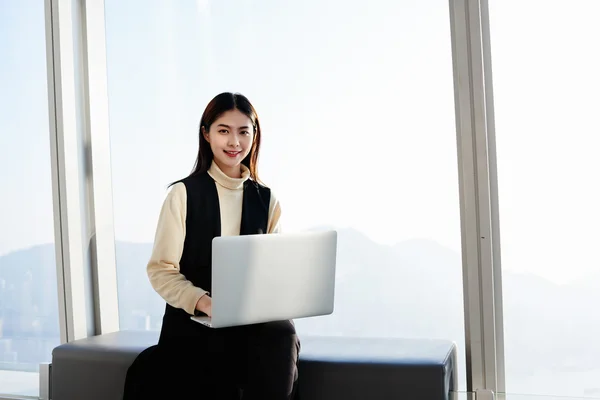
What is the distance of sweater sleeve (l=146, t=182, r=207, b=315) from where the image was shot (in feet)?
6.91

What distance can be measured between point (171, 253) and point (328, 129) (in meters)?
0.82

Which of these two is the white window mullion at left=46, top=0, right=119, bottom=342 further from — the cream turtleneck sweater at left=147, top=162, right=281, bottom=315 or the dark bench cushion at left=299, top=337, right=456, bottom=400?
the dark bench cushion at left=299, top=337, right=456, bottom=400

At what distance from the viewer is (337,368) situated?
2184 millimetres

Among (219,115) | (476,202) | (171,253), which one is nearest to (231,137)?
(219,115)

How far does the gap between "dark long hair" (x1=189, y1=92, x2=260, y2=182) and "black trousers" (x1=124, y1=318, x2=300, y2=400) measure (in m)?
0.50

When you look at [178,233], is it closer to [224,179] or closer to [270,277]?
[224,179]

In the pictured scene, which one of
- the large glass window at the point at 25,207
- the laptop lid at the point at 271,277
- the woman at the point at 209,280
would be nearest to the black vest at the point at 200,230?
the woman at the point at 209,280

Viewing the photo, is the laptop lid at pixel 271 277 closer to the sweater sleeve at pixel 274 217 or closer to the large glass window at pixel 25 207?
the sweater sleeve at pixel 274 217

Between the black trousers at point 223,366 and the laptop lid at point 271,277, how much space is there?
0.13 metres

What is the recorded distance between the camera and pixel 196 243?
2211mm

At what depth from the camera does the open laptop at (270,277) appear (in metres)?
1.86

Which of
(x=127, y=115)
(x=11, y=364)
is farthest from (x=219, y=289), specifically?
(x=11, y=364)

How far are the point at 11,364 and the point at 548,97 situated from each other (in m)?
2.34

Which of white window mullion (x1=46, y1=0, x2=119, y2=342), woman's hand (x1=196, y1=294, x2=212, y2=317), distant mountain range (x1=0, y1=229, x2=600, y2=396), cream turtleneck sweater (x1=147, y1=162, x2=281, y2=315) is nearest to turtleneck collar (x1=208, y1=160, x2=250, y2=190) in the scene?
cream turtleneck sweater (x1=147, y1=162, x2=281, y2=315)
